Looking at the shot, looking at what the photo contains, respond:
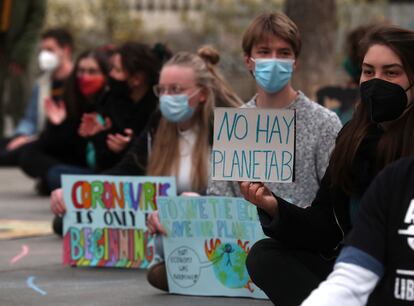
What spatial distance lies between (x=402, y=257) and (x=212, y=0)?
50.2 feet

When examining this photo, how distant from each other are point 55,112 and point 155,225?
13.3 feet

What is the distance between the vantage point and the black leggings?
452 centimetres

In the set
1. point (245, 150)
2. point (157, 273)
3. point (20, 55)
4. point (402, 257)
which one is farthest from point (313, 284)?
point (20, 55)

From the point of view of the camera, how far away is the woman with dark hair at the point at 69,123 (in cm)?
920

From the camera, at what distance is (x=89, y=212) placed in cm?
667

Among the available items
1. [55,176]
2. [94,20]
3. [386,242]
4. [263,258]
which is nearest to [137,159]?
[263,258]

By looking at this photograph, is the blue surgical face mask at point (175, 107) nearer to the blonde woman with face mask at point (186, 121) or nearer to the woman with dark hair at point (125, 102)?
the blonde woman with face mask at point (186, 121)

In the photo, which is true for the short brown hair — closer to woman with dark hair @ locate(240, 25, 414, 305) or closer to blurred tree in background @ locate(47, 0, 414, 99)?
woman with dark hair @ locate(240, 25, 414, 305)

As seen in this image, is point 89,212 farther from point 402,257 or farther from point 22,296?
point 402,257

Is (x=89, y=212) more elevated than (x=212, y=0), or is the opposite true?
(x=212, y=0)

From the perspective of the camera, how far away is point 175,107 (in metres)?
6.40

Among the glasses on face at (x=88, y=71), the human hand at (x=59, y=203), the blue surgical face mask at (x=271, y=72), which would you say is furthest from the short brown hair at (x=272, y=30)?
the glasses on face at (x=88, y=71)

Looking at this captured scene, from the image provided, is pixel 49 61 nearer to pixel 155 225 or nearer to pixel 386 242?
pixel 155 225

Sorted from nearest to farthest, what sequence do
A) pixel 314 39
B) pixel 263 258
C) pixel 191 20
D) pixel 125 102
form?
pixel 263 258, pixel 125 102, pixel 314 39, pixel 191 20
